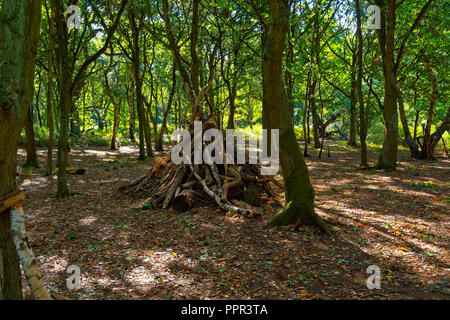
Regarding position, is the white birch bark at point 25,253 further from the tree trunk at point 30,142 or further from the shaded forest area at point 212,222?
the tree trunk at point 30,142

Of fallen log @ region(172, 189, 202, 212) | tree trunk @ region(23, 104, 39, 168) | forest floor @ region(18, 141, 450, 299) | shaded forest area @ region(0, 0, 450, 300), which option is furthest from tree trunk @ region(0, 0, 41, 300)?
tree trunk @ region(23, 104, 39, 168)

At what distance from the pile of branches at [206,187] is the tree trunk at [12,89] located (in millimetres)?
4433

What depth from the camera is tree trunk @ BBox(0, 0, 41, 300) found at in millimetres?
2273

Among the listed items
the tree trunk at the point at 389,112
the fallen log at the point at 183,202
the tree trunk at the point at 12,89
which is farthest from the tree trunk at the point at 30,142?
the tree trunk at the point at 389,112

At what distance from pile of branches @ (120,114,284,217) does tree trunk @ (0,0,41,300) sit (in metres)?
4.43

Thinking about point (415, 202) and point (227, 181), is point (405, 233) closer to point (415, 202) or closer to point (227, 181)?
point (415, 202)

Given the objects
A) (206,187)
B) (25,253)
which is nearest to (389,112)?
(206,187)

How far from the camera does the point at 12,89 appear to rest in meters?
2.31

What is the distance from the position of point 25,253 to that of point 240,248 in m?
3.12

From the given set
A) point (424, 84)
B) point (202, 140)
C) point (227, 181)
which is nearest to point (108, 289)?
point (227, 181)

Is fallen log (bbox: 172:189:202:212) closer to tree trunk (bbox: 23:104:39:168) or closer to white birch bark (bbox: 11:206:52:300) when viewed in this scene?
white birch bark (bbox: 11:206:52:300)

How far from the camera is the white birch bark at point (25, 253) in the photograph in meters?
2.32

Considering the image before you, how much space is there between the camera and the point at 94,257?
14.8ft

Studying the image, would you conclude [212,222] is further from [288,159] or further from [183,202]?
[288,159]
